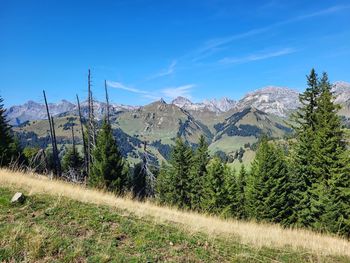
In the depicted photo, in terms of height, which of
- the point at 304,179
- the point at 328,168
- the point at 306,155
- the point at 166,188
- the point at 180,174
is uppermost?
the point at 306,155

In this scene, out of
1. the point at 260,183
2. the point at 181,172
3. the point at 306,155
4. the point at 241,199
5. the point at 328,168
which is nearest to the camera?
the point at 328,168

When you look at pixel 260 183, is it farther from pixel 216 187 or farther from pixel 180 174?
pixel 180 174

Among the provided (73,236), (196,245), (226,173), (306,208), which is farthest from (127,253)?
(226,173)

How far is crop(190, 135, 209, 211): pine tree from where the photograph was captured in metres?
56.4

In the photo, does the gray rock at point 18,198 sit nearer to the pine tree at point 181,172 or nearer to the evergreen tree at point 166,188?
the evergreen tree at point 166,188

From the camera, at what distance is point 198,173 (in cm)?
5769

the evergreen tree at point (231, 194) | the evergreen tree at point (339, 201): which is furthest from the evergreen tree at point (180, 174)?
the evergreen tree at point (339, 201)

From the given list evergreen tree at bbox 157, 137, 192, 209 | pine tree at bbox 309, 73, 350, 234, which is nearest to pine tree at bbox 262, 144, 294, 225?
pine tree at bbox 309, 73, 350, 234

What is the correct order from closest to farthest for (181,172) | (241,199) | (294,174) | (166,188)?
(294,174), (241,199), (181,172), (166,188)

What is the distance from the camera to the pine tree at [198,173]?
185ft

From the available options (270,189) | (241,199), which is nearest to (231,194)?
(241,199)

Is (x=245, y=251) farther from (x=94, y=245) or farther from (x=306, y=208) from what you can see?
(x=306, y=208)

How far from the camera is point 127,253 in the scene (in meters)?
7.76

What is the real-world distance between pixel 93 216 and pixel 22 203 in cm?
209
